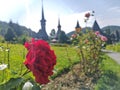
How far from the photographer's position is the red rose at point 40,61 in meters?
1.97

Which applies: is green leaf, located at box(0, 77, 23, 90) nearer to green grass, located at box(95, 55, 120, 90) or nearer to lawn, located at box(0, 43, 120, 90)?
lawn, located at box(0, 43, 120, 90)

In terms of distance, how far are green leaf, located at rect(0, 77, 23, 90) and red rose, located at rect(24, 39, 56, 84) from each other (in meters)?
0.10

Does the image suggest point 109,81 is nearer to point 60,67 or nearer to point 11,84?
point 11,84

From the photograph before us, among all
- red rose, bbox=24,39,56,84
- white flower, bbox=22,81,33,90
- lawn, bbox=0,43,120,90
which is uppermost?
red rose, bbox=24,39,56,84

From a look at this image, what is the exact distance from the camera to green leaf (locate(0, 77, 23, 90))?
78.2 inches

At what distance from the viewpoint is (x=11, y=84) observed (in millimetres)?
1996

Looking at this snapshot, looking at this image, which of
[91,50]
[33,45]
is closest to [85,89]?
[91,50]

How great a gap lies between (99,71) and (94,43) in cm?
101

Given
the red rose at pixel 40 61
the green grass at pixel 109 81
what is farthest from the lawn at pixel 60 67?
the red rose at pixel 40 61

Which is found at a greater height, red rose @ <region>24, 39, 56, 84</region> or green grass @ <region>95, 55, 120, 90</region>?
red rose @ <region>24, 39, 56, 84</region>

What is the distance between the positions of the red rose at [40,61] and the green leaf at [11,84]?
0.31ft

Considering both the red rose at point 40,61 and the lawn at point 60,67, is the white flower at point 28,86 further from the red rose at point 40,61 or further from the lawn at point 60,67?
the lawn at point 60,67

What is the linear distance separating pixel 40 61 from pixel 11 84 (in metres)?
0.21

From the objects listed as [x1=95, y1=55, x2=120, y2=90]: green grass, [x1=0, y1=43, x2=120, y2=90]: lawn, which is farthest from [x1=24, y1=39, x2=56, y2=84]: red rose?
[x1=95, y1=55, x2=120, y2=90]: green grass
